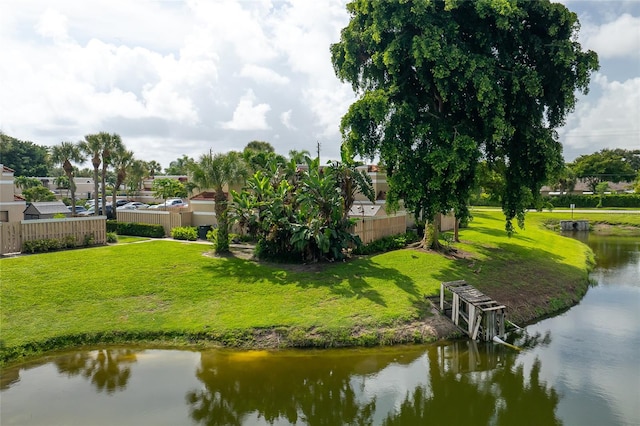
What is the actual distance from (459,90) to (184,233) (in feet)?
52.0

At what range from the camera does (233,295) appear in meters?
14.8

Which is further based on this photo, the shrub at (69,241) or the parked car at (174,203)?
the parked car at (174,203)

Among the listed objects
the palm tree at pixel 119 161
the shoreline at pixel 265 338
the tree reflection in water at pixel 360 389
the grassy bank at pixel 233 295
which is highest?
the palm tree at pixel 119 161

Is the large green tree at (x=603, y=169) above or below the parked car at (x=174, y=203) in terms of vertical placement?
above

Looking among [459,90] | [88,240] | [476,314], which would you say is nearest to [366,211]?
[459,90]

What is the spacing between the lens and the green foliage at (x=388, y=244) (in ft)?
66.8

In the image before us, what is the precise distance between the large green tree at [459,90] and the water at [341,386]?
7100mm

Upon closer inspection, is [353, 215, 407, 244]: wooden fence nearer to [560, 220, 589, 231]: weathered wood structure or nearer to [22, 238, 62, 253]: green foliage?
[22, 238, 62, 253]: green foliage

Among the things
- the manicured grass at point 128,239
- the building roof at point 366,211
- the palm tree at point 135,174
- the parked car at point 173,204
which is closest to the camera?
the manicured grass at point 128,239

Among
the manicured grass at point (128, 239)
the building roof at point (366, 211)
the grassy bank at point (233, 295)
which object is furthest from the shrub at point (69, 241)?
the building roof at point (366, 211)

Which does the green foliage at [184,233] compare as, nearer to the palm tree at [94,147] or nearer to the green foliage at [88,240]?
the green foliage at [88,240]

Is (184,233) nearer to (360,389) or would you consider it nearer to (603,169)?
(360,389)

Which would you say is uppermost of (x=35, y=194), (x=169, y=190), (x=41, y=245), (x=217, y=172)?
(x=217, y=172)

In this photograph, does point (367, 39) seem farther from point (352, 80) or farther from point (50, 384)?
point (50, 384)
